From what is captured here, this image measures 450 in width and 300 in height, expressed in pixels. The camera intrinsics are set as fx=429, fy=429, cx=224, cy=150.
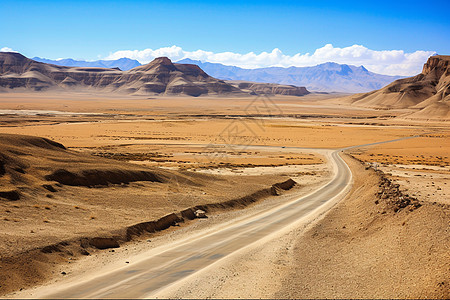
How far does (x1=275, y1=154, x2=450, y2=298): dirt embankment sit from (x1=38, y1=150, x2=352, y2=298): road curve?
2667 millimetres

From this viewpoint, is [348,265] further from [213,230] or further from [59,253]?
[59,253]

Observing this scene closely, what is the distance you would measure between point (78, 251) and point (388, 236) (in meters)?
11.6

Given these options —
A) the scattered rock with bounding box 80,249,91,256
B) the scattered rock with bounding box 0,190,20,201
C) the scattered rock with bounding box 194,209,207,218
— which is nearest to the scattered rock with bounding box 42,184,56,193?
the scattered rock with bounding box 0,190,20,201

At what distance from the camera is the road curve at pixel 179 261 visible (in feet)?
40.9

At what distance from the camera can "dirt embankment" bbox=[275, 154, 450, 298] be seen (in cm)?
1247

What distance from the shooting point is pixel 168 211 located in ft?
75.0

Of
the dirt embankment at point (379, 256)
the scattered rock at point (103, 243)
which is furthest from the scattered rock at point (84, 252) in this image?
the dirt embankment at point (379, 256)

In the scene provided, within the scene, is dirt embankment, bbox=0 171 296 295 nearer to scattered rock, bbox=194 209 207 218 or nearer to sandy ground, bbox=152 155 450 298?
scattered rock, bbox=194 209 207 218

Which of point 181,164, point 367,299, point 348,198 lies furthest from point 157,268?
point 181,164

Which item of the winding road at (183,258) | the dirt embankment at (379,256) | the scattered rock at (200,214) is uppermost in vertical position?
the dirt embankment at (379,256)

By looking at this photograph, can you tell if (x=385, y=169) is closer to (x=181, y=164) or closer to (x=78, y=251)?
(x=181, y=164)

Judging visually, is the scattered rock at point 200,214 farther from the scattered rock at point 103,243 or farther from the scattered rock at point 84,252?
the scattered rock at point 84,252

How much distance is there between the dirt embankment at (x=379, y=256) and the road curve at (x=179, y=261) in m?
2.67

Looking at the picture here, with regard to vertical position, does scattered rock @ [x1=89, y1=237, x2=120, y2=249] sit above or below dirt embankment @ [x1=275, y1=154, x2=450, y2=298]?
below
